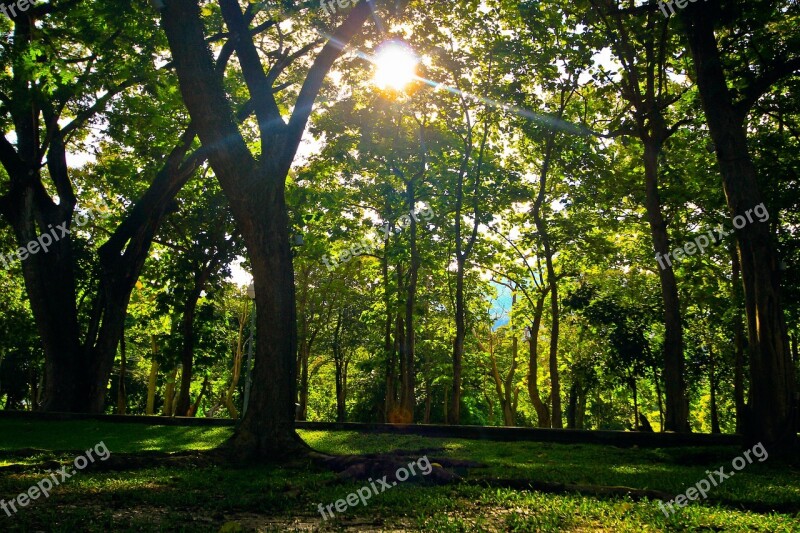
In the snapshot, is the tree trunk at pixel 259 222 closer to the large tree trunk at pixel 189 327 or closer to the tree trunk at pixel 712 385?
the large tree trunk at pixel 189 327

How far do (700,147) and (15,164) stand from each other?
60.6ft

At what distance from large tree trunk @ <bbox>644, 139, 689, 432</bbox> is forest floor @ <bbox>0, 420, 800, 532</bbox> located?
444 cm

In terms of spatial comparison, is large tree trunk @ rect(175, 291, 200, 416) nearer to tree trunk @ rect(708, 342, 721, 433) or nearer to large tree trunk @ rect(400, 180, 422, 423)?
large tree trunk @ rect(400, 180, 422, 423)

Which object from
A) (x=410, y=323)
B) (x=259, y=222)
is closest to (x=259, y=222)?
(x=259, y=222)

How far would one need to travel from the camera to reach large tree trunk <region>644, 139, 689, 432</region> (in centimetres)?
1344

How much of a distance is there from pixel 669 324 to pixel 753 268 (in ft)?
16.3

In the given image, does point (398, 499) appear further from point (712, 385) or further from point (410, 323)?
point (712, 385)

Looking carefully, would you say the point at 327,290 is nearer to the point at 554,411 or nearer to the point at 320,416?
the point at 554,411

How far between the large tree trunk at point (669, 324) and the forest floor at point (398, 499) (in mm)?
4438

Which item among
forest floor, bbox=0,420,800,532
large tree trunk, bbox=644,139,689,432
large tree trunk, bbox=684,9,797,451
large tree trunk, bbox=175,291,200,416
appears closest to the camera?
forest floor, bbox=0,420,800,532

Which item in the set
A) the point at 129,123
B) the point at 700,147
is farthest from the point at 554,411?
the point at 129,123

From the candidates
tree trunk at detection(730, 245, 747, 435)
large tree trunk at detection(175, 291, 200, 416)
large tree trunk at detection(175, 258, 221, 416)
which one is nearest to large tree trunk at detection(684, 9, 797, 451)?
tree trunk at detection(730, 245, 747, 435)

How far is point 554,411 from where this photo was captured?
2148 cm

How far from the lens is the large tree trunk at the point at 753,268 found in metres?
8.75
